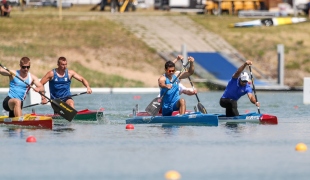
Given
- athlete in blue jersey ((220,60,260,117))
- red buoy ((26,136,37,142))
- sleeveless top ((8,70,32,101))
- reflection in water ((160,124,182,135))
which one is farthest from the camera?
athlete in blue jersey ((220,60,260,117))

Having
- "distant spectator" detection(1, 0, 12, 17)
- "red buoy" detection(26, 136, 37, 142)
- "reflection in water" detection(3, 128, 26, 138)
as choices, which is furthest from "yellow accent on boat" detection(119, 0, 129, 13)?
"red buoy" detection(26, 136, 37, 142)

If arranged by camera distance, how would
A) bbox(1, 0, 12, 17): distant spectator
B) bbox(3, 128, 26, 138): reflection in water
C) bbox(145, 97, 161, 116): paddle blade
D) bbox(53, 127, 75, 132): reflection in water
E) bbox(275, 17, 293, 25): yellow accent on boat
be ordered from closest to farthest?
bbox(3, 128, 26, 138): reflection in water → bbox(53, 127, 75, 132): reflection in water → bbox(145, 97, 161, 116): paddle blade → bbox(1, 0, 12, 17): distant spectator → bbox(275, 17, 293, 25): yellow accent on boat

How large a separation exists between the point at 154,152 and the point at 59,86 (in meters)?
7.20

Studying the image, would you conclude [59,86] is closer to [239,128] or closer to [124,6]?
[239,128]

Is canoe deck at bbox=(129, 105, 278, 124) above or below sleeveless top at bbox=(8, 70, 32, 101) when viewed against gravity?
below

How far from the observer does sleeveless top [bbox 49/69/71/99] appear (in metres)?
24.4

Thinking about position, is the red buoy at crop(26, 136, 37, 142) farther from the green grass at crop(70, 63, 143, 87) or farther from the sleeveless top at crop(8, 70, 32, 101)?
the green grass at crop(70, 63, 143, 87)

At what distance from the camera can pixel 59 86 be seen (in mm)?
24500

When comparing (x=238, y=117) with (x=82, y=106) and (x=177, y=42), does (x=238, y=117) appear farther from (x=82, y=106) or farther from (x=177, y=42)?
(x=177, y=42)

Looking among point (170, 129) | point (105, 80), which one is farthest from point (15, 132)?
point (105, 80)

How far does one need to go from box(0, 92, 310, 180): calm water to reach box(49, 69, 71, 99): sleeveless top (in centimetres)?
76

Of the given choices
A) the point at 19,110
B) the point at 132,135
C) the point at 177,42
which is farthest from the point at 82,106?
the point at 177,42

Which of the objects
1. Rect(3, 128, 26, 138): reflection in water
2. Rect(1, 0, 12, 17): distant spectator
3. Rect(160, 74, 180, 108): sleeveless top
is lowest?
Rect(3, 128, 26, 138): reflection in water

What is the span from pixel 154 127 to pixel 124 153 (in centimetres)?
547
